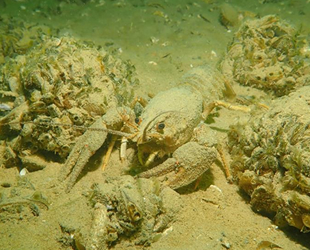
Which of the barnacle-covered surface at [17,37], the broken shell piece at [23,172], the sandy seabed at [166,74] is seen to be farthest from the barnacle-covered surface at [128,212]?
the barnacle-covered surface at [17,37]

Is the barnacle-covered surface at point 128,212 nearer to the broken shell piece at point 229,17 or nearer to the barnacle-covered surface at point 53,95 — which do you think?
the barnacle-covered surface at point 53,95

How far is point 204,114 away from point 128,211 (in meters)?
2.43

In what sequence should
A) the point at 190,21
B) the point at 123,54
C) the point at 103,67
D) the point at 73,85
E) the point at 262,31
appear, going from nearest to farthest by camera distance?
the point at 73,85
the point at 103,67
the point at 262,31
the point at 123,54
the point at 190,21

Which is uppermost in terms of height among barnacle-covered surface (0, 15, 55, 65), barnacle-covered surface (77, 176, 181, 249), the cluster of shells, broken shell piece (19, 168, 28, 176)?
the cluster of shells

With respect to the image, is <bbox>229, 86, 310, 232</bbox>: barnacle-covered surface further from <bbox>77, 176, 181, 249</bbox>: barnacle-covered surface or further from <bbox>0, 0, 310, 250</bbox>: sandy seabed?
<bbox>77, 176, 181, 249</bbox>: barnacle-covered surface

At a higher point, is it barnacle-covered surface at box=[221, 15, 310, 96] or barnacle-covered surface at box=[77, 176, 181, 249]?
barnacle-covered surface at box=[221, 15, 310, 96]

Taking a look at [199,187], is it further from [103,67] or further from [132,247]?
[103,67]

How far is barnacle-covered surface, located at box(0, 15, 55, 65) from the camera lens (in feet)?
18.8

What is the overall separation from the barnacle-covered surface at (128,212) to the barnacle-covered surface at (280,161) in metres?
1.01

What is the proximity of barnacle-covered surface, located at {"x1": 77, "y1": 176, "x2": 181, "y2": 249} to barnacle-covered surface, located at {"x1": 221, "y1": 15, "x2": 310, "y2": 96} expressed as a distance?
132 inches

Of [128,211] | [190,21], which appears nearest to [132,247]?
[128,211]

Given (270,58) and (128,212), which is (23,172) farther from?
(270,58)

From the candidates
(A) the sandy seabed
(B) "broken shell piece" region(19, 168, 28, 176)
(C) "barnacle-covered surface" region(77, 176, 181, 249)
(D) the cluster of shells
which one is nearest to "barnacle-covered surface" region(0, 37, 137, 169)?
(B) "broken shell piece" region(19, 168, 28, 176)

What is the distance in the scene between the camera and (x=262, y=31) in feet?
17.1
